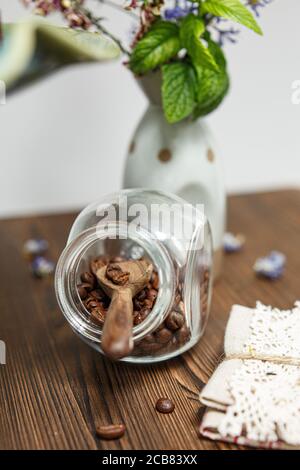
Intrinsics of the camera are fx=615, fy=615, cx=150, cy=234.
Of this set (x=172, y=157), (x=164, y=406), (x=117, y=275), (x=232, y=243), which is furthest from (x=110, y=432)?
(x=232, y=243)

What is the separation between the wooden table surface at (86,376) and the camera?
2.09ft

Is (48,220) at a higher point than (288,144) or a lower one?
lower

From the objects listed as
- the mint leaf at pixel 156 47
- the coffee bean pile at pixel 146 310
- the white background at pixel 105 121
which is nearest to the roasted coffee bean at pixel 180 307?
the coffee bean pile at pixel 146 310

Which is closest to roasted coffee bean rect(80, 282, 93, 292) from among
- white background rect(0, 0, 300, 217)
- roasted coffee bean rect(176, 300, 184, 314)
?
roasted coffee bean rect(176, 300, 184, 314)

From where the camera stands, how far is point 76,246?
0.71 meters

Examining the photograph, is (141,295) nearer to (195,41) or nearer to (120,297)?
(120,297)

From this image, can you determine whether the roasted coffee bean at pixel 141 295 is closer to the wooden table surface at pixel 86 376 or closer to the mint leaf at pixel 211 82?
the wooden table surface at pixel 86 376

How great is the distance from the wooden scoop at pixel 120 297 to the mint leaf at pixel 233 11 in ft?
1.04

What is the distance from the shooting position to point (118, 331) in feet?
1.99

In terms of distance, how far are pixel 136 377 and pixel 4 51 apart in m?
0.40

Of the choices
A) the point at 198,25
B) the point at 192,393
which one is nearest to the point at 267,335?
the point at 192,393

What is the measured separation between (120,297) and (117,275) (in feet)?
0.14

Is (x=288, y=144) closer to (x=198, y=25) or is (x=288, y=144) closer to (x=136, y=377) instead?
(x=198, y=25)

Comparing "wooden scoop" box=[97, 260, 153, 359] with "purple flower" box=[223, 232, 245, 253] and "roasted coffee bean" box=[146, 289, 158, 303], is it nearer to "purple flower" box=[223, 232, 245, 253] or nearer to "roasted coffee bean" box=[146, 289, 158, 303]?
"roasted coffee bean" box=[146, 289, 158, 303]
